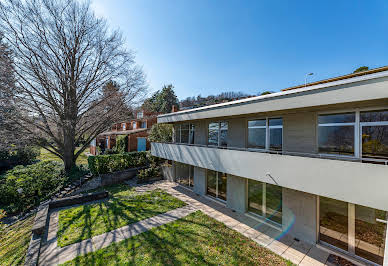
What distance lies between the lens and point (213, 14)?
11125 millimetres

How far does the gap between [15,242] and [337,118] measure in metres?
14.2

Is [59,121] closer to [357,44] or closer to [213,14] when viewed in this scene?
[213,14]

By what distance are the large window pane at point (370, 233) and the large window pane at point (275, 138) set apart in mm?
3140

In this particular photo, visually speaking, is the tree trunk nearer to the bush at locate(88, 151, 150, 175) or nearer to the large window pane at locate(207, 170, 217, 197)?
the bush at locate(88, 151, 150, 175)

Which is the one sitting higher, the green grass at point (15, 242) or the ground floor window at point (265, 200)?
the ground floor window at point (265, 200)

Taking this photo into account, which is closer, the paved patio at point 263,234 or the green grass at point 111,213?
the paved patio at point 263,234

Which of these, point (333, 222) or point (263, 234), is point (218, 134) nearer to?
point (263, 234)

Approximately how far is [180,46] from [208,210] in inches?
493

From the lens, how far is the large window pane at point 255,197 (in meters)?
7.95

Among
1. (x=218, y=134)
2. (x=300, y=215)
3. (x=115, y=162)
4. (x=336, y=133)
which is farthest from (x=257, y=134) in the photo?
(x=115, y=162)

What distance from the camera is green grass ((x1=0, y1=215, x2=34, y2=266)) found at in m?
5.84

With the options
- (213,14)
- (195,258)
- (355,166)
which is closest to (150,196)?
(195,258)

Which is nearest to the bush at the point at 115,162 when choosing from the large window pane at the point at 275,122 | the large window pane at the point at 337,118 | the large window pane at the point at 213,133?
the large window pane at the point at 213,133

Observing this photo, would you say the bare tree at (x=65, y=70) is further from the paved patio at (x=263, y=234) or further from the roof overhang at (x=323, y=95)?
the roof overhang at (x=323, y=95)
